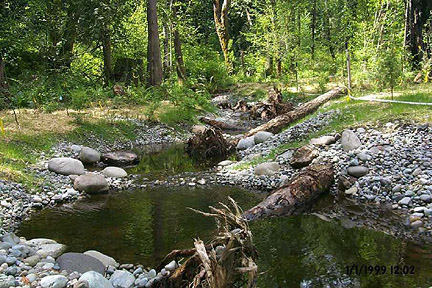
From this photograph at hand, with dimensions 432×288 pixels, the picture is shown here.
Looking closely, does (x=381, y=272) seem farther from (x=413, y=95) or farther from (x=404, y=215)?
(x=413, y=95)

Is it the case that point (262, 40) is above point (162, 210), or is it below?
above

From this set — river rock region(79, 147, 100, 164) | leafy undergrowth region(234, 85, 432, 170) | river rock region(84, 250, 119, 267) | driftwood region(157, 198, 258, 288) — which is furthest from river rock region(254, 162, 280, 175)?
driftwood region(157, 198, 258, 288)

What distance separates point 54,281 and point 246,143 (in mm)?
7941

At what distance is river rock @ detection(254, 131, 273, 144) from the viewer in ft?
35.6

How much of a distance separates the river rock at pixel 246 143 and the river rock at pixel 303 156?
2800 millimetres

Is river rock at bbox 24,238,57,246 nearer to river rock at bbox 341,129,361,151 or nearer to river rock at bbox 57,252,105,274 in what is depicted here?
river rock at bbox 57,252,105,274

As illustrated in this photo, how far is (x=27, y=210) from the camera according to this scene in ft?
21.3

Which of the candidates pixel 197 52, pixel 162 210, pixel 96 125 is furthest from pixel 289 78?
pixel 162 210

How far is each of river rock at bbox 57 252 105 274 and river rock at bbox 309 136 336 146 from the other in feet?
18.2

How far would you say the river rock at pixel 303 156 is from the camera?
7883 millimetres

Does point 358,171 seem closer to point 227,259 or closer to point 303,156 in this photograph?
point 303,156

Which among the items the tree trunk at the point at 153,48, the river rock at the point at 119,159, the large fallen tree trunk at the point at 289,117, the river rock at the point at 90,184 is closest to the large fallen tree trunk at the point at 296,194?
the river rock at the point at 90,184

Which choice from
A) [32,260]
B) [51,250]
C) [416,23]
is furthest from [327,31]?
[32,260]

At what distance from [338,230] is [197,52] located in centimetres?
2206
